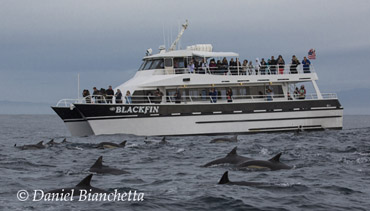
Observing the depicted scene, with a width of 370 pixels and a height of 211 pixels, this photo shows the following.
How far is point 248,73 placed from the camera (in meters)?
35.6

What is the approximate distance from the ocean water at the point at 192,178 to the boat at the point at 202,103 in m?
7.85

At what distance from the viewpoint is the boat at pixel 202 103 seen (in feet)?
103

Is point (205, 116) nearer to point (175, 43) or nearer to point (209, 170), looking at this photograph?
point (175, 43)

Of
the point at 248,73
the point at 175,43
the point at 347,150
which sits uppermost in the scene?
the point at 175,43

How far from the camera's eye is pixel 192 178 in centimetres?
1433

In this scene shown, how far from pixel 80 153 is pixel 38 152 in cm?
188

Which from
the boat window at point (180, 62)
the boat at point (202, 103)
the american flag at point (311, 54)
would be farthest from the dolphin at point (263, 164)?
the american flag at point (311, 54)

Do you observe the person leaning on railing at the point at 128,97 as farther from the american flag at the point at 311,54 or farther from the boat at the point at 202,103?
the american flag at the point at 311,54

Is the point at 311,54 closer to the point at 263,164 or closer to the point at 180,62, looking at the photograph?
the point at 180,62

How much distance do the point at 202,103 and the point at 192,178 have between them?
1833cm

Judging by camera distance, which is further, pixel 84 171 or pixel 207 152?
pixel 207 152

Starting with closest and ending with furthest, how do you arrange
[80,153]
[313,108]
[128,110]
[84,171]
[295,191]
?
[295,191]
[84,171]
[80,153]
[128,110]
[313,108]

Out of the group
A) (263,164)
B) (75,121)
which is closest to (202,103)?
(75,121)

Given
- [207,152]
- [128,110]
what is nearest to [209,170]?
[207,152]
